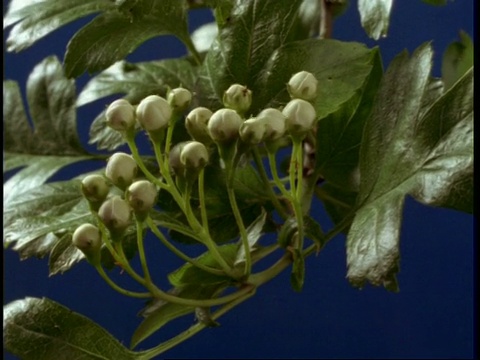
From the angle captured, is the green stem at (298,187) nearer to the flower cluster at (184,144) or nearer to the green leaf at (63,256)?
the flower cluster at (184,144)

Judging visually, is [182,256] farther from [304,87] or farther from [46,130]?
[46,130]

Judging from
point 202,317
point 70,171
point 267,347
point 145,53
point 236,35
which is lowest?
point 267,347

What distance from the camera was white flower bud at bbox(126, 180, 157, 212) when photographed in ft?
1.38

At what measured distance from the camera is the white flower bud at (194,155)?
1.39 ft

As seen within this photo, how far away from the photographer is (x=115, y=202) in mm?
422

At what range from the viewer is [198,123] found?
0.44 meters

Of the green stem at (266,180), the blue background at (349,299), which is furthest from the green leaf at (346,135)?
the blue background at (349,299)

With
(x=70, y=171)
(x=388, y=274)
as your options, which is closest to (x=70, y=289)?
(x=70, y=171)

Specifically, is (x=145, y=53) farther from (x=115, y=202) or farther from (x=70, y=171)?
(x=115, y=202)

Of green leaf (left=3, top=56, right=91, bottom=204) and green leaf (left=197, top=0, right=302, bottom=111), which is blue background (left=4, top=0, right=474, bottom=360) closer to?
green leaf (left=3, top=56, right=91, bottom=204)

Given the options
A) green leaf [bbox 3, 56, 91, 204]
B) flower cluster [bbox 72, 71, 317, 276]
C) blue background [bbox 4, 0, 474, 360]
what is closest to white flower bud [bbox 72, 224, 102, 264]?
flower cluster [bbox 72, 71, 317, 276]

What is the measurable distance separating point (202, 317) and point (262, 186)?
0.33ft

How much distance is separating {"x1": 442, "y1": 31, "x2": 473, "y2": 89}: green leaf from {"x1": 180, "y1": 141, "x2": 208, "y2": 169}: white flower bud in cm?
19

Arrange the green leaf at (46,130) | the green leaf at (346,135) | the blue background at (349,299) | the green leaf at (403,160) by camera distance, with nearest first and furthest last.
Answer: the green leaf at (403,160) < the green leaf at (346,135) < the green leaf at (46,130) < the blue background at (349,299)
